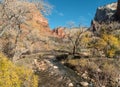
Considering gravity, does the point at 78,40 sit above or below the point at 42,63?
above

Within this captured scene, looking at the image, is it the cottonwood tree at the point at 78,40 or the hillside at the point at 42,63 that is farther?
the cottonwood tree at the point at 78,40

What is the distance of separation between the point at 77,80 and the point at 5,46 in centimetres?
1318

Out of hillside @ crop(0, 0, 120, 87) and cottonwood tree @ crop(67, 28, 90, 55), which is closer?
hillside @ crop(0, 0, 120, 87)

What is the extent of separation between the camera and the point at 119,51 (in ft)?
181

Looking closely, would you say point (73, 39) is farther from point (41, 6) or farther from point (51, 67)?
point (41, 6)

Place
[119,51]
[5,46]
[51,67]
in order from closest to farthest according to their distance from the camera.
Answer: [5,46]
[51,67]
[119,51]

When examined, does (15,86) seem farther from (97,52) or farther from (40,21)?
(40,21)

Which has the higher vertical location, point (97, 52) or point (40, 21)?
point (40, 21)

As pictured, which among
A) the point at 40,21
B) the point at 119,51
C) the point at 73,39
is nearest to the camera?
the point at 119,51

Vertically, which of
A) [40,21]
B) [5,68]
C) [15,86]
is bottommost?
[15,86]

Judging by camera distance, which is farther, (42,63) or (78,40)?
(78,40)

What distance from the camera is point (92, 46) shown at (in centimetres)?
6328

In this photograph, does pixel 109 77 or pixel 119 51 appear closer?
pixel 109 77

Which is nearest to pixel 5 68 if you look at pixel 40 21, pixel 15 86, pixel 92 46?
pixel 15 86
